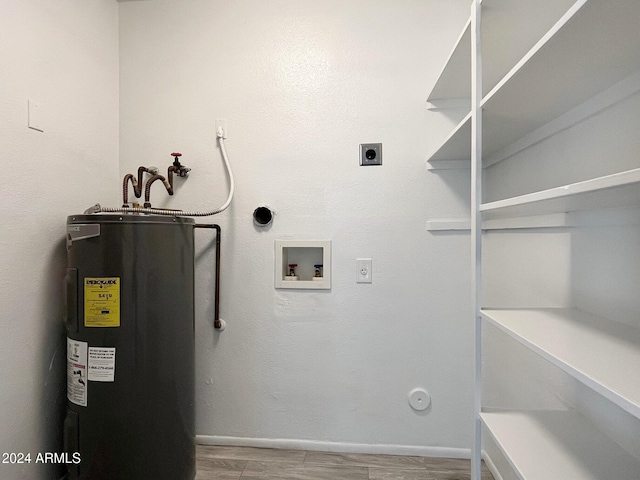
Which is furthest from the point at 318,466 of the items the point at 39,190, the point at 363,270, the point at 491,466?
the point at 39,190

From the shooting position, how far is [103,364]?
1189 mm

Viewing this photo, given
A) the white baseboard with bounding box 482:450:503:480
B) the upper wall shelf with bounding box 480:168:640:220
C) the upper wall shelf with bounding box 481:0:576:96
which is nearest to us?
the upper wall shelf with bounding box 480:168:640:220

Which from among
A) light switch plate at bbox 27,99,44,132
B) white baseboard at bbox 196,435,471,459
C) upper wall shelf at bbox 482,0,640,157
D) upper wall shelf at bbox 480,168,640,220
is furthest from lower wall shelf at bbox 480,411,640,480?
light switch plate at bbox 27,99,44,132

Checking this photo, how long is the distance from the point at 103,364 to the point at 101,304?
0.22 m

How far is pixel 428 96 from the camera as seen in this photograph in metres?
1.58

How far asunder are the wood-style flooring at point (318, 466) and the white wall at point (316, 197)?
3.0 inches

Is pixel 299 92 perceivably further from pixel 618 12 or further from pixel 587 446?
pixel 587 446

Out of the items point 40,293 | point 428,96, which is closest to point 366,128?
point 428,96

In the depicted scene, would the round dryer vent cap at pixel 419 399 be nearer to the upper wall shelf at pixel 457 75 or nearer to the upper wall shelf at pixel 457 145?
the upper wall shelf at pixel 457 145

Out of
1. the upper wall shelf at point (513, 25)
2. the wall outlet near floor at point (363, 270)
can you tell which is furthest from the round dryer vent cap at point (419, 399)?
the upper wall shelf at point (513, 25)

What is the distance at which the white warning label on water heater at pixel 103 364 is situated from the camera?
1188mm

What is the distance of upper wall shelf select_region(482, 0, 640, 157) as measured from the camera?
605mm

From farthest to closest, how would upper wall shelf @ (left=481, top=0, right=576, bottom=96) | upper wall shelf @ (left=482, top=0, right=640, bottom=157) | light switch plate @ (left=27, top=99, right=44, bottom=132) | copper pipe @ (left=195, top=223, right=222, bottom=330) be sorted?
copper pipe @ (left=195, top=223, right=222, bottom=330) < light switch plate @ (left=27, top=99, right=44, bottom=132) < upper wall shelf @ (left=481, top=0, right=576, bottom=96) < upper wall shelf @ (left=482, top=0, right=640, bottom=157)

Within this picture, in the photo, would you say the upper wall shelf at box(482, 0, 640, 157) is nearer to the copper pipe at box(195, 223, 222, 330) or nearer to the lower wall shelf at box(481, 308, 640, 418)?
the lower wall shelf at box(481, 308, 640, 418)
